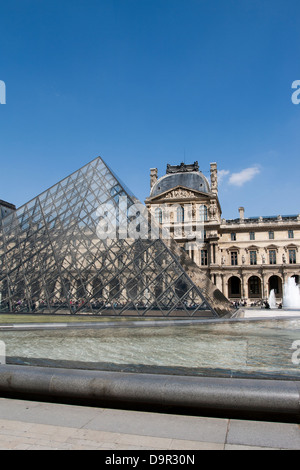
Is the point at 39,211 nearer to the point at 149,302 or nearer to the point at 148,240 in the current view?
the point at 148,240

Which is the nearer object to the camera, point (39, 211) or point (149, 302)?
point (149, 302)

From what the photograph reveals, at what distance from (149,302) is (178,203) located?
3706 centimetres

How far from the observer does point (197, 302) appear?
16094mm

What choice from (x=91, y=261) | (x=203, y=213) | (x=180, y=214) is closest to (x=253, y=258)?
(x=203, y=213)

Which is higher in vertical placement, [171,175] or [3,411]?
[171,175]

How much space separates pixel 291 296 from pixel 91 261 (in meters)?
26.6

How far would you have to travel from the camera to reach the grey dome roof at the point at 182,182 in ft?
177

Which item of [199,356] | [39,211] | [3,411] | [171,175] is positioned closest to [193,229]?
[171,175]

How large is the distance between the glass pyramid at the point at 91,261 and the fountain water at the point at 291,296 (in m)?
19.6

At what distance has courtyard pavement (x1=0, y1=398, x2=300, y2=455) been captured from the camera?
293cm

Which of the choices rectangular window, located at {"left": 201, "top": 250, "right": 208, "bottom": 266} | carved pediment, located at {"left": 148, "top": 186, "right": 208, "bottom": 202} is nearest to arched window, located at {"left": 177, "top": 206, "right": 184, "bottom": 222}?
carved pediment, located at {"left": 148, "top": 186, "right": 208, "bottom": 202}
